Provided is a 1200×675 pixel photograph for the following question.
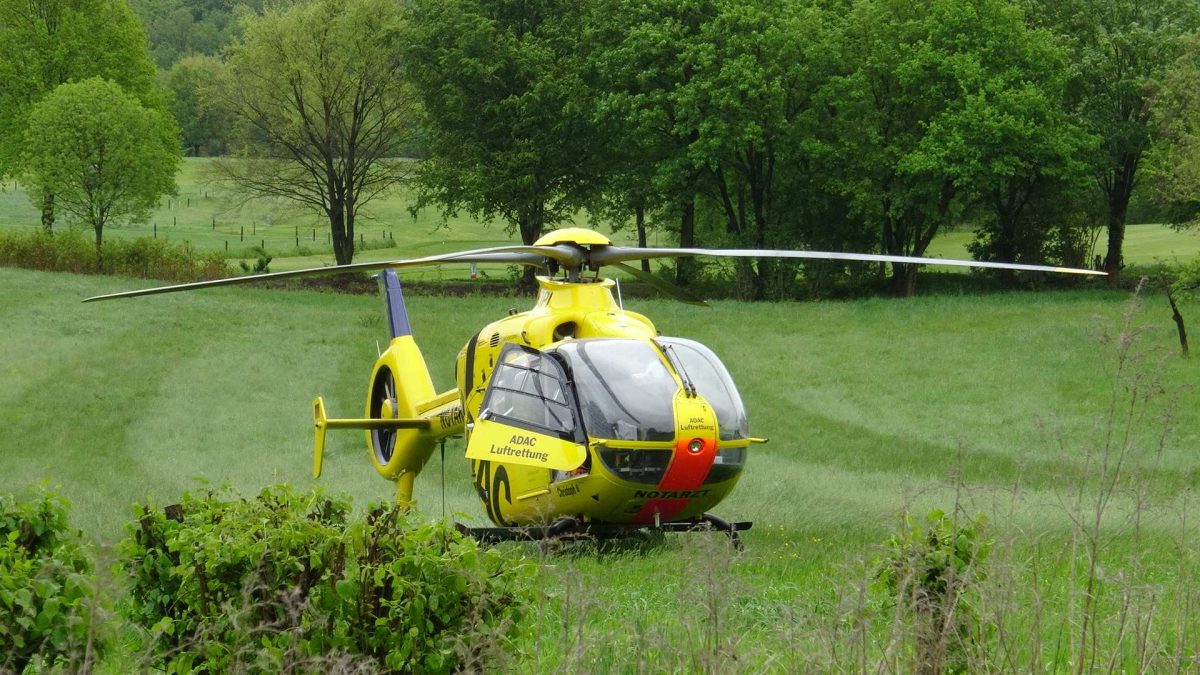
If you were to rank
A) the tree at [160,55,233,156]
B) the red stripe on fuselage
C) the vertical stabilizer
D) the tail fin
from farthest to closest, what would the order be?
the tree at [160,55,233,156]
the vertical stabilizer
the tail fin
the red stripe on fuselage

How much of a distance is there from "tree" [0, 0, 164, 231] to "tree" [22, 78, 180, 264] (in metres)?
5.90

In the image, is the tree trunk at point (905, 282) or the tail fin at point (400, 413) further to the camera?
the tree trunk at point (905, 282)

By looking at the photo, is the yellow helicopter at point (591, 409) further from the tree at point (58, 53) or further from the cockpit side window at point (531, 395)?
the tree at point (58, 53)

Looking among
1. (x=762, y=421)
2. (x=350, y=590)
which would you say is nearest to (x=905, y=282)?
(x=762, y=421)

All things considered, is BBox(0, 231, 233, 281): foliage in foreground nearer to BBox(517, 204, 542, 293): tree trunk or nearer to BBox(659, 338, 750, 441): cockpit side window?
BBox(517, 204, 542, 293): tree trunk

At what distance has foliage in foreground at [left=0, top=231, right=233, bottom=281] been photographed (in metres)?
46.9

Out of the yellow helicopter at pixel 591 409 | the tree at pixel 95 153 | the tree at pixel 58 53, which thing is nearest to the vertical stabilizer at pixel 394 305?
the yellow helicopter at pixel 591 409

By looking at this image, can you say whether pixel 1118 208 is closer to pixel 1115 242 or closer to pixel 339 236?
pixel 1115 242

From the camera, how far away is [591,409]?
1063cm

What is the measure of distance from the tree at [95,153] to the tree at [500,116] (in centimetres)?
1010

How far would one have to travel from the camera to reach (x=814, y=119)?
47875mm

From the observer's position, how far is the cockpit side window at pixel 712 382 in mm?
10688

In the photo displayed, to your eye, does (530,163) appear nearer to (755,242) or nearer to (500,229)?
(755,242)

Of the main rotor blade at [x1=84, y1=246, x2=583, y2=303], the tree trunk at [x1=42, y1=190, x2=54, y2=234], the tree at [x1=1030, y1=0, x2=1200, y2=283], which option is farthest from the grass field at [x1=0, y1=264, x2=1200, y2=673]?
the tree at [x1=1030, y1=0, x2=1200, y2=283]
